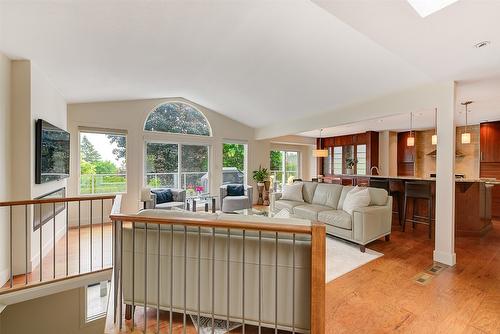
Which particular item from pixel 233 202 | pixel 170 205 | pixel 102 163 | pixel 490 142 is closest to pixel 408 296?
pixel 233 202

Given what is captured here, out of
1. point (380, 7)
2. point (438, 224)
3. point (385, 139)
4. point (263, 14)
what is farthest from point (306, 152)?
point (380, 7)

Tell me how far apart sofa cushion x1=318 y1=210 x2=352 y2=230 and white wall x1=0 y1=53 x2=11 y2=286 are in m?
4.24

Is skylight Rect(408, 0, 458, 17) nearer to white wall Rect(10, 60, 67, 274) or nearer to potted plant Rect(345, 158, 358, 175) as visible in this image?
white wall Rect(10, 60, 67, 274)

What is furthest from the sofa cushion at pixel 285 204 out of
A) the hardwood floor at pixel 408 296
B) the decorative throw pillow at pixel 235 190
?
the hardwood floor at pixel 408 296

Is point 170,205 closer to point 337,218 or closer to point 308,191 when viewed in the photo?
point 308,191

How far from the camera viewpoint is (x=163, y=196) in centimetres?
553

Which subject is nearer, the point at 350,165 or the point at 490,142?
the point at 490,142

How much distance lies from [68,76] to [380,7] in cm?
410

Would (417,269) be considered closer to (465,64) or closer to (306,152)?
(465,64)

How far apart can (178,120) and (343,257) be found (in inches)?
202

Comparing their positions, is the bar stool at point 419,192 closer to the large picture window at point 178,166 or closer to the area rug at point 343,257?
the area rug at point 343,257

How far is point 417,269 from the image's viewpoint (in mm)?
2980

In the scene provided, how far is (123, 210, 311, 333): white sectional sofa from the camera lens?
1842mm

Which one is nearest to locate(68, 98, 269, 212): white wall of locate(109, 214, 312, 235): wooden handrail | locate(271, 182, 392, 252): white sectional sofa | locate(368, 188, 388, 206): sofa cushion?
locate(271, 182, 392, 252): white sectional sofa
